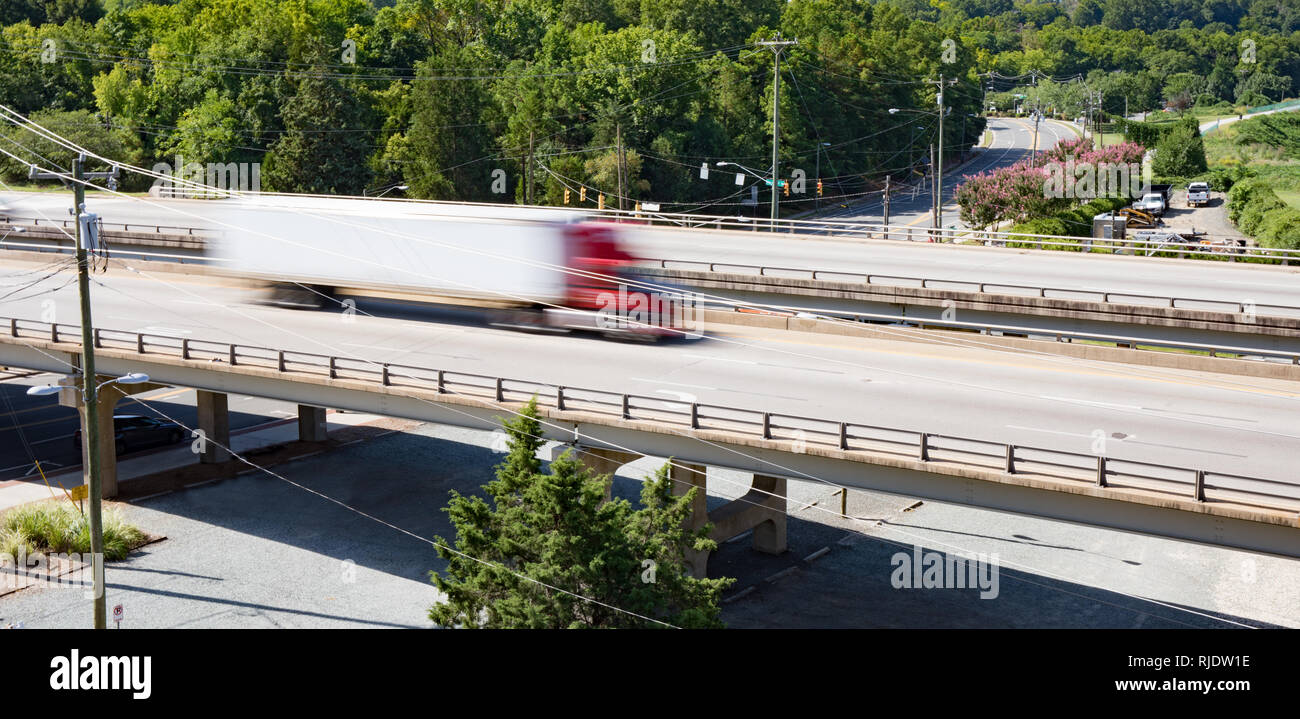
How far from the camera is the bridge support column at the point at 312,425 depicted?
125 ft

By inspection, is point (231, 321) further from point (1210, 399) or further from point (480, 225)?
point (1210, 399)

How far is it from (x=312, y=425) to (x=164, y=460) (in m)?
4.31

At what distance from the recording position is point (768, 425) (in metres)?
20.4

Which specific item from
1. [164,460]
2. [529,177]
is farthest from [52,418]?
[529,177]

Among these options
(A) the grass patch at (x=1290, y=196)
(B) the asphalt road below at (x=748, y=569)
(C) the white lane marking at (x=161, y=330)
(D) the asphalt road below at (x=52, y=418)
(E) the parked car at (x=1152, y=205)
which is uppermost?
(A) the grass patch at (x=1290, y=196)

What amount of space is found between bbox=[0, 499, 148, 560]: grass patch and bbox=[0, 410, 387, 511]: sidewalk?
3.01 meters

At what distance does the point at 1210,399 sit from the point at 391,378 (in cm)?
1581

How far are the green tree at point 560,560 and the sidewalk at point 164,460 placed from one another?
1744 cm

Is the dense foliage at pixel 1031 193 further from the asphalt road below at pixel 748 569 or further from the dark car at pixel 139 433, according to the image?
the dark car at pixel 139 433

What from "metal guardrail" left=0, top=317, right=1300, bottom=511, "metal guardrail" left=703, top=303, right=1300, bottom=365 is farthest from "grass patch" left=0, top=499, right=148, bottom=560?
"metal guardrail" left=703, top=303, right=1300, bottom=365

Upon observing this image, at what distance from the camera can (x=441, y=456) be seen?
1463 inches

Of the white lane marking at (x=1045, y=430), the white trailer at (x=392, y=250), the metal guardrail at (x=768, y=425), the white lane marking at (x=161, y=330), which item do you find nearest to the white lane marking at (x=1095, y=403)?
the white lane marking at (x=1045, y=430)

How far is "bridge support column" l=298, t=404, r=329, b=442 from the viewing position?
125 ft
